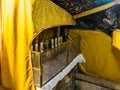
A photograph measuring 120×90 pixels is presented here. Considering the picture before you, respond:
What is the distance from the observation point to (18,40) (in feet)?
4.86

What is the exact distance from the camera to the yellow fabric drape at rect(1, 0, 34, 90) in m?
1.45

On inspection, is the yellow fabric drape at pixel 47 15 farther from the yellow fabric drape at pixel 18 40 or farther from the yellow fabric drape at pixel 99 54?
the yellow fabric drape at pixel 99 54

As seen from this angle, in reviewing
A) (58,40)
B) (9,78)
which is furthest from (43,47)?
(9,78)

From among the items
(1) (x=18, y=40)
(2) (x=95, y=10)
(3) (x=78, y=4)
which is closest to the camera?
(1) (x=18, y=40)

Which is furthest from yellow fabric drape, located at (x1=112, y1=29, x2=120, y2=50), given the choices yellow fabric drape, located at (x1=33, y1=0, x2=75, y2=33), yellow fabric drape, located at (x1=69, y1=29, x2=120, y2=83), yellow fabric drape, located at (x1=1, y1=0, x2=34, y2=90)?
yellow fabric drape, located at (x1=1, y1=0, x2=34, y2=90)

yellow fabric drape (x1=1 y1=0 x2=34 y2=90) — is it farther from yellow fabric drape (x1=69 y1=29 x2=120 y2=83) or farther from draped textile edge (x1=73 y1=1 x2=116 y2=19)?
yellow fabric drape (x1=69 y1=29 x2=120 y2=83)

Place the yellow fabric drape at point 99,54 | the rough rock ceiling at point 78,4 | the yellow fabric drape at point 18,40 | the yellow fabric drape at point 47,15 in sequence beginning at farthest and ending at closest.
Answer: the yellow fabric drape at point 99,54, the rough rock ceiling at point 78,4, the yellow fabric drape at point 47,15, the yellow fabric drape at point 18,40

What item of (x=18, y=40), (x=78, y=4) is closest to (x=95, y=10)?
(x=78, y=4)

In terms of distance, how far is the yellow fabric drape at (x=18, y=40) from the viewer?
145 centimetres

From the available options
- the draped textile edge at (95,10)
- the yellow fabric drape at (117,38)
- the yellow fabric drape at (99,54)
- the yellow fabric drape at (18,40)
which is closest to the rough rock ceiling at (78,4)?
the draped textile edge at (95,10)

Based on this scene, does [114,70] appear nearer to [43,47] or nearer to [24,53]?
[43,47]

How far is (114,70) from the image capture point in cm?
301

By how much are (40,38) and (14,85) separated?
1148mm

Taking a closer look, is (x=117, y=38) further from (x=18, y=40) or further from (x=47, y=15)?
(x=18, y=40)
